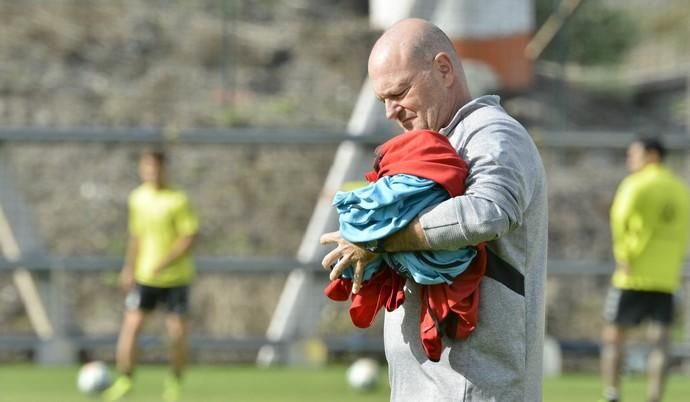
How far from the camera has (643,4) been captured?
19141mm

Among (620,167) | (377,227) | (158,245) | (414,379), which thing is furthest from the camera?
(620,167)

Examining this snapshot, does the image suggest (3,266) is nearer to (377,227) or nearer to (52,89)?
(52,89)

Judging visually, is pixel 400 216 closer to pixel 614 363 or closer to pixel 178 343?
pixel 614 363

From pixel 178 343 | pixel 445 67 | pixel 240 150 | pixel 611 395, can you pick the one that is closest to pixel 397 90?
pixel 445 67

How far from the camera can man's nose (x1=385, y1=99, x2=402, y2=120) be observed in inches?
140

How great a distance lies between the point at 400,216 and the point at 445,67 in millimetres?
446

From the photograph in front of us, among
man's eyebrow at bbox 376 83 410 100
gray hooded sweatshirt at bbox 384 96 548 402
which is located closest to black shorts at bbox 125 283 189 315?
gray hooded sweatshirt at bbox 384 96 548 402

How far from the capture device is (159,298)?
1198cm

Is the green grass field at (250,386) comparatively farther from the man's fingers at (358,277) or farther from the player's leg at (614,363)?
the man's fingers at (358,277)

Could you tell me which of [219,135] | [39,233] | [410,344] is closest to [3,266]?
[39,233]

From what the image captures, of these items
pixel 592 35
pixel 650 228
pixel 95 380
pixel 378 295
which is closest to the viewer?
pixel 378 295

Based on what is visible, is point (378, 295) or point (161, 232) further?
point (161, 232)

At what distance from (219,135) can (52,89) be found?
350 cm

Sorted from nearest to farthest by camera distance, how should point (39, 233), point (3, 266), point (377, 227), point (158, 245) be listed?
point (377, 227), point (158, 245), point (3, 266), point (39, 233)
